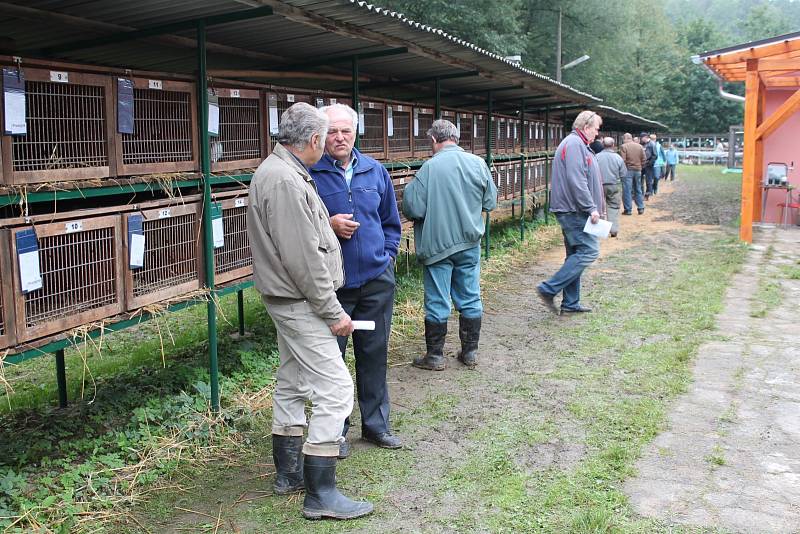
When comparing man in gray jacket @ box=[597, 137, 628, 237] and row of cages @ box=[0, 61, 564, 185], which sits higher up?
row of cages @ box=[0, 61, 564, 185]

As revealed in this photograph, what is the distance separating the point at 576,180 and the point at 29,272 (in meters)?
5.57

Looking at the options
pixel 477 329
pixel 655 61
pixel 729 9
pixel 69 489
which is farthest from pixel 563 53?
pixel 729 9

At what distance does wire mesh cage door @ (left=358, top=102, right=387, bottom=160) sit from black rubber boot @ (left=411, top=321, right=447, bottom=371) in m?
2.24

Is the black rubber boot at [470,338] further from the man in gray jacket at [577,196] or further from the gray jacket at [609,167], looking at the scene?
the gray jacket at [609,167]

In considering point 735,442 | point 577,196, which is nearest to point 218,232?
point 735,442

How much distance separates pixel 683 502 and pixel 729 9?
153m

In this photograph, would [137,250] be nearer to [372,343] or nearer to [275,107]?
[372,343]

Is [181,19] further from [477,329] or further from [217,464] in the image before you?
[477,329]

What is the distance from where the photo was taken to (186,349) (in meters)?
7.10

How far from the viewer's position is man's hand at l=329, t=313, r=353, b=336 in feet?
12.8

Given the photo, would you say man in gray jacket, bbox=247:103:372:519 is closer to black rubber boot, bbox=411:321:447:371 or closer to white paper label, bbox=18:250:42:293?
white paper label, bbox=18:250:42:293

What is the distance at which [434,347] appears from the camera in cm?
654

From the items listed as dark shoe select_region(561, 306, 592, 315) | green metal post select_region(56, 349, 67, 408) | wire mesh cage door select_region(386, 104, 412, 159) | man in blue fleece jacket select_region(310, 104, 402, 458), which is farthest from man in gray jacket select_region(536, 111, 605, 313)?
green metal post select_region(56, 349, 67, 408)

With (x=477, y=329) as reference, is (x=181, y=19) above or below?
above
